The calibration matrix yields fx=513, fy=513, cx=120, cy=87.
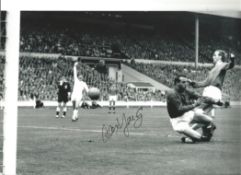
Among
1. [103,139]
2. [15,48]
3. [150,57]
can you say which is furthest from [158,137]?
[150,57]

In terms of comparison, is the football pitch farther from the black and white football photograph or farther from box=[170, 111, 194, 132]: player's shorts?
box=[170, 111, 194, 132]: player's shorts

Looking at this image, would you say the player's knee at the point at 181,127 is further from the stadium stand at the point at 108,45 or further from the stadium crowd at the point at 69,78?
the stadium stand at the point at 108,45

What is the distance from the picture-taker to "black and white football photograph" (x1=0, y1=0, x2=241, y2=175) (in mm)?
4445

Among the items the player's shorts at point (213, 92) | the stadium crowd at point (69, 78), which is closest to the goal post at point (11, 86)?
the player's shorts at point (213, 92)

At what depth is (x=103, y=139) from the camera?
9.00 meters

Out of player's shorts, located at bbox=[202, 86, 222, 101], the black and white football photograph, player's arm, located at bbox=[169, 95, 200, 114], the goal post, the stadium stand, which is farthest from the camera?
the stadium stand

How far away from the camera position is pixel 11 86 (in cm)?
431

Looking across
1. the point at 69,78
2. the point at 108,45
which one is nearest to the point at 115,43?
the point at 108,45

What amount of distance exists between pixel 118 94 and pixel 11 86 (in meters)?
27.3

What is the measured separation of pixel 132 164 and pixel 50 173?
1045mm

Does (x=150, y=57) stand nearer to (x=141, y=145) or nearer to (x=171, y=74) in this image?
(x=171, y=74)

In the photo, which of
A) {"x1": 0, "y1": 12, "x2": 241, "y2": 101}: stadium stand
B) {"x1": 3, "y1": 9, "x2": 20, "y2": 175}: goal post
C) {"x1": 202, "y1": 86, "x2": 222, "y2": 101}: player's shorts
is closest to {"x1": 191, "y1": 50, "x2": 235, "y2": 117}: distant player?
{"x1": 202, "y1": 86, "x2": 222, "y2": 101}: player's shorts

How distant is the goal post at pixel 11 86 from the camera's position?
423cm

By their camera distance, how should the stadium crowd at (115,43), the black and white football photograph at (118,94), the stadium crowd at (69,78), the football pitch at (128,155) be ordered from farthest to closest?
the stadium crowd at (115,43)
the stadium crowd at (69,78)
the football pitch at (128,155)
the black and white football photograph at (118,94)
